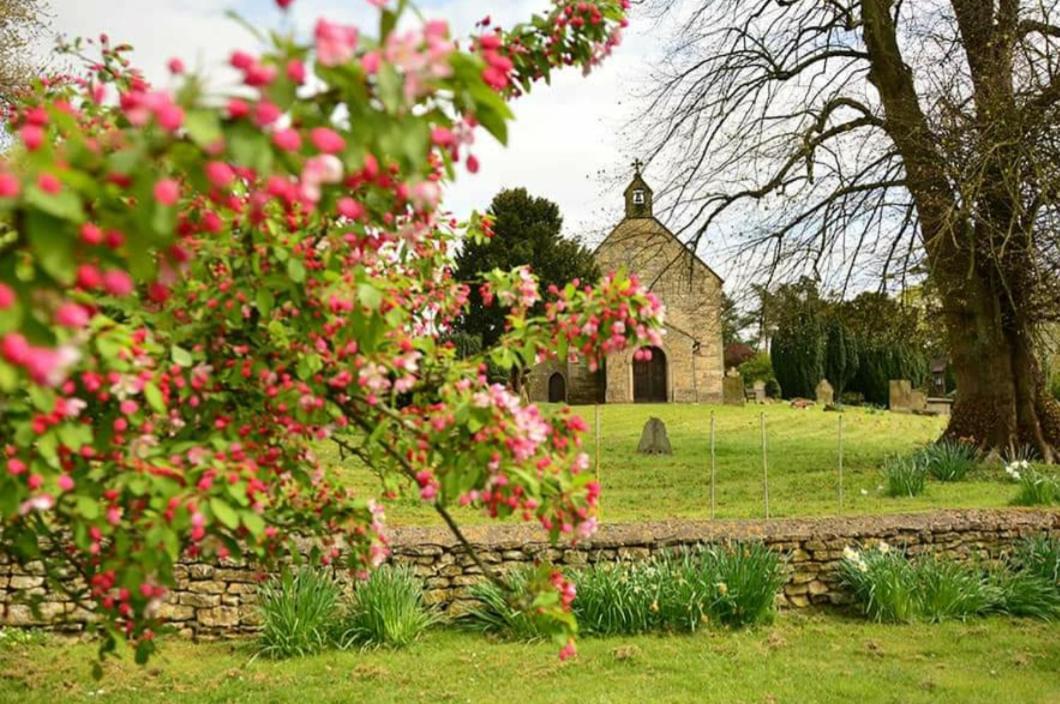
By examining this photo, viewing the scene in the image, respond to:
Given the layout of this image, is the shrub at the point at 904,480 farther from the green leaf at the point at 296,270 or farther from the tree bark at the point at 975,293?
the green leaf at the point at 296,270

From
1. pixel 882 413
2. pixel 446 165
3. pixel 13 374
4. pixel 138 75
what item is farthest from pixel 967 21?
pixel 882 413

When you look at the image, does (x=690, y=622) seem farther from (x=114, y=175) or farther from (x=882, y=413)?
(x=882, y=413)

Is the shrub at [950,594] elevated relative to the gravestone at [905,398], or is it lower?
lower

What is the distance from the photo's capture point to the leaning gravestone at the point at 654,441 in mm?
17156

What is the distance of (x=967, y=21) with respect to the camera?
1310 cm

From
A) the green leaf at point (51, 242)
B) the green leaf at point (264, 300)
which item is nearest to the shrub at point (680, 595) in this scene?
the green leaf at point (264, 300)

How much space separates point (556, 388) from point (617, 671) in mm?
30587

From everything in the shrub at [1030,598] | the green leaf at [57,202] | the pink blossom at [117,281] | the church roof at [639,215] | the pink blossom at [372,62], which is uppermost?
the church roof at [639,215]

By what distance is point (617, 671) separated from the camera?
589 cm

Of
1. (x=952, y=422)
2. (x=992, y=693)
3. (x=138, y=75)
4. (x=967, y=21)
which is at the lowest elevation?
(x=992, y=693)

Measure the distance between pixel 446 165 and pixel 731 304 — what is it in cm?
1387

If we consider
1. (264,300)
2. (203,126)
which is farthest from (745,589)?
(203,126)

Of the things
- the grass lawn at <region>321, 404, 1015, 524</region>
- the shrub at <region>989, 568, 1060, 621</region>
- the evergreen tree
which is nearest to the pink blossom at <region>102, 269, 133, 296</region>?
the grass lawn at <region>321, 404, 1015, 524</region>

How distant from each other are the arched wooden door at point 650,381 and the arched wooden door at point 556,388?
273cm
